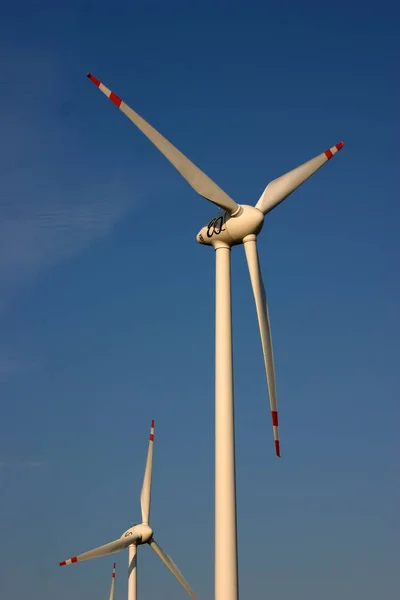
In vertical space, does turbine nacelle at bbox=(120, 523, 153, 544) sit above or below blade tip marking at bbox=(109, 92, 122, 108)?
below

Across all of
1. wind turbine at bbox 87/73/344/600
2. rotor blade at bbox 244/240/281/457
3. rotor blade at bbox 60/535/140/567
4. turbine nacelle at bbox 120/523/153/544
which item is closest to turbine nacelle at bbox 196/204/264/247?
wind turbine at bbox 87/73/344/600

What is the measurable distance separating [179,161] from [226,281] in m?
5.56

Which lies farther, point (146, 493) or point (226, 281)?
point (146, 493)

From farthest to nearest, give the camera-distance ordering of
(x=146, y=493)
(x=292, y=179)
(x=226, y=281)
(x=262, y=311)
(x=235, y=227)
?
(x=146, y=493) → (x=292, y=179) → (x=262, y=311) → (x=235, y=227) → (x=226, y=281)

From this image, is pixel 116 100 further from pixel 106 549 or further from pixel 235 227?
pixel 106 549

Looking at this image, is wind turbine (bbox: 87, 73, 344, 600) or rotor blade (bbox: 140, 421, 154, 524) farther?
rotor blade (bbox: 140, 421, 154, 524)

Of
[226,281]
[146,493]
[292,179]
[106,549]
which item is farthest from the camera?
[146,493]

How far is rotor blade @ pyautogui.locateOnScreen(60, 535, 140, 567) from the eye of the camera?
188 feet

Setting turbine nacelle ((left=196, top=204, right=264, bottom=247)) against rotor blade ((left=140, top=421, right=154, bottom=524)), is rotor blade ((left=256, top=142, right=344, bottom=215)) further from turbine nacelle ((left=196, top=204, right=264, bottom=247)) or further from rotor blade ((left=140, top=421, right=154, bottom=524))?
rotor blade ((left=140, top=421, right=154, bottom=524))

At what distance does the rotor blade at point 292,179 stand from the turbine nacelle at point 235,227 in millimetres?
2438

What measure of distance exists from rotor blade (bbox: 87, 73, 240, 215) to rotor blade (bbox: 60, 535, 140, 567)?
1282 inches

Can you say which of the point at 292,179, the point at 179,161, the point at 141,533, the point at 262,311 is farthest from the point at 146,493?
the point at 179,161

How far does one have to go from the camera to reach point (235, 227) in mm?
35062

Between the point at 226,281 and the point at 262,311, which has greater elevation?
the point at 226,281
